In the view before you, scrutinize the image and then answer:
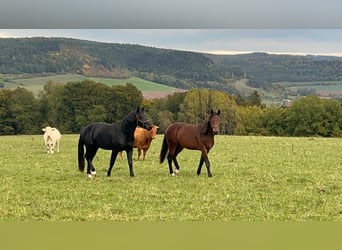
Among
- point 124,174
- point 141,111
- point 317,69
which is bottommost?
point 124,174

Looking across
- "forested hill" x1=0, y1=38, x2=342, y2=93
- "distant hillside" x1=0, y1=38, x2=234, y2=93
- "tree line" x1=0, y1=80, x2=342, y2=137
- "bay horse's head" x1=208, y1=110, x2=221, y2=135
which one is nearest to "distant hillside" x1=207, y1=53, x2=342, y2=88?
"forested hill" x1=0, y1=38, x2=342, y2=93

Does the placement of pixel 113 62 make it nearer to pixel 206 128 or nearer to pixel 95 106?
pixel 95 106

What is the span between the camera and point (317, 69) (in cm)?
566

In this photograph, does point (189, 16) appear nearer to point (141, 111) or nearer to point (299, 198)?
point (299, 198)

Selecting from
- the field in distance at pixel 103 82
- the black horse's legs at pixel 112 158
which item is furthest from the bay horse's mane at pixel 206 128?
the field in distance at pixel 103 82

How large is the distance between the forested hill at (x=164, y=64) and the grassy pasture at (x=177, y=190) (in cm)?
125

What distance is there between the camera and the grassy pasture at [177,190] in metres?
4.47

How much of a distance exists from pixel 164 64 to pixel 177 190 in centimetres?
140

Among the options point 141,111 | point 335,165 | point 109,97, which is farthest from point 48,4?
point 335,165

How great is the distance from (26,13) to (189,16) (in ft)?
3.57

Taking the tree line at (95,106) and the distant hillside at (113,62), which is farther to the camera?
the tree line at (95,106)

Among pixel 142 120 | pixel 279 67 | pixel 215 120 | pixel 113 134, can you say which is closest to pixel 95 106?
pixel 113 134

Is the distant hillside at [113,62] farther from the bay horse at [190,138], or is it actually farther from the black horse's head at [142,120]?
the bay horse at [190,138]

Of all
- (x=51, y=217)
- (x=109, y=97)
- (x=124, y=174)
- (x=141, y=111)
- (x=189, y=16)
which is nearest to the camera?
(x=189, y=16)
